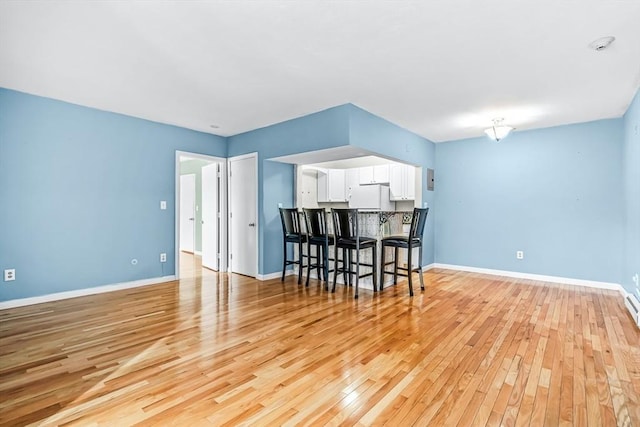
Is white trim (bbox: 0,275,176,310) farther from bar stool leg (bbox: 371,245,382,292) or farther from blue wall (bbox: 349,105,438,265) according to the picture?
blue wall (bbox: 349,105,438,265)

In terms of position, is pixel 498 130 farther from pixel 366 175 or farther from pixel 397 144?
pixel 366 175

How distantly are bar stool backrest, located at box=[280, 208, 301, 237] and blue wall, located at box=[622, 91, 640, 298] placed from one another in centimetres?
410

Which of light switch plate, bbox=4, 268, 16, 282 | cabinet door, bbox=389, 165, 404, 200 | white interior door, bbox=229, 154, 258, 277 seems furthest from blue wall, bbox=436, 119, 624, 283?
light switch plate, bbox=4, 268, 16, 282

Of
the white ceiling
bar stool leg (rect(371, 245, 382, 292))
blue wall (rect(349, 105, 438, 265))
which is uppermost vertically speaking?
the white ceiling

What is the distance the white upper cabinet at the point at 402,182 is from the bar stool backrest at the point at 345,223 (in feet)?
7.53

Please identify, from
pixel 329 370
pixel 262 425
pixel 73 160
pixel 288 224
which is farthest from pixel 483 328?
pixel 73 160

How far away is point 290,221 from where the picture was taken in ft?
16.1

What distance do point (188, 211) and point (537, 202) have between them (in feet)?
24.7

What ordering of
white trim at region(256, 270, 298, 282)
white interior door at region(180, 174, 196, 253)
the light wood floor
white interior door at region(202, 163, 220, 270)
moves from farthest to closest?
1. white interior door at region(180, 174, 196, 253)
2. white interior door at region(202, 163, 220, 270)
3. white trim at region(256, 270, 298, 282)
4. the light wood floor

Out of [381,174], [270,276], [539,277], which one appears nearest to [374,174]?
[381,174]

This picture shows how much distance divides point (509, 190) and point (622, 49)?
2.97 m

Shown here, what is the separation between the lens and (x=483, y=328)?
117 inches

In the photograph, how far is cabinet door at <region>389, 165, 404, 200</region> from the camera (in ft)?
20.0

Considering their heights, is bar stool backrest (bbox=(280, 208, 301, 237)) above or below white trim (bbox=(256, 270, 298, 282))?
above
